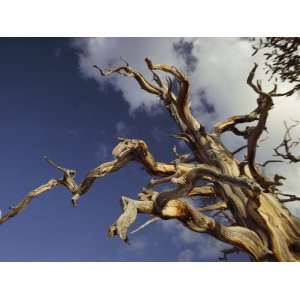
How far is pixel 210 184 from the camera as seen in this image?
6.11m

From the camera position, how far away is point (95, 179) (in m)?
5.84

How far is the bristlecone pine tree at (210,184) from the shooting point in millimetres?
4805

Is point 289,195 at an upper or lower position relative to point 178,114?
lower

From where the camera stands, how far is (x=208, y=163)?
5996 millimetres

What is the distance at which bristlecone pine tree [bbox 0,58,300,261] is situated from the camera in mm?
4805
